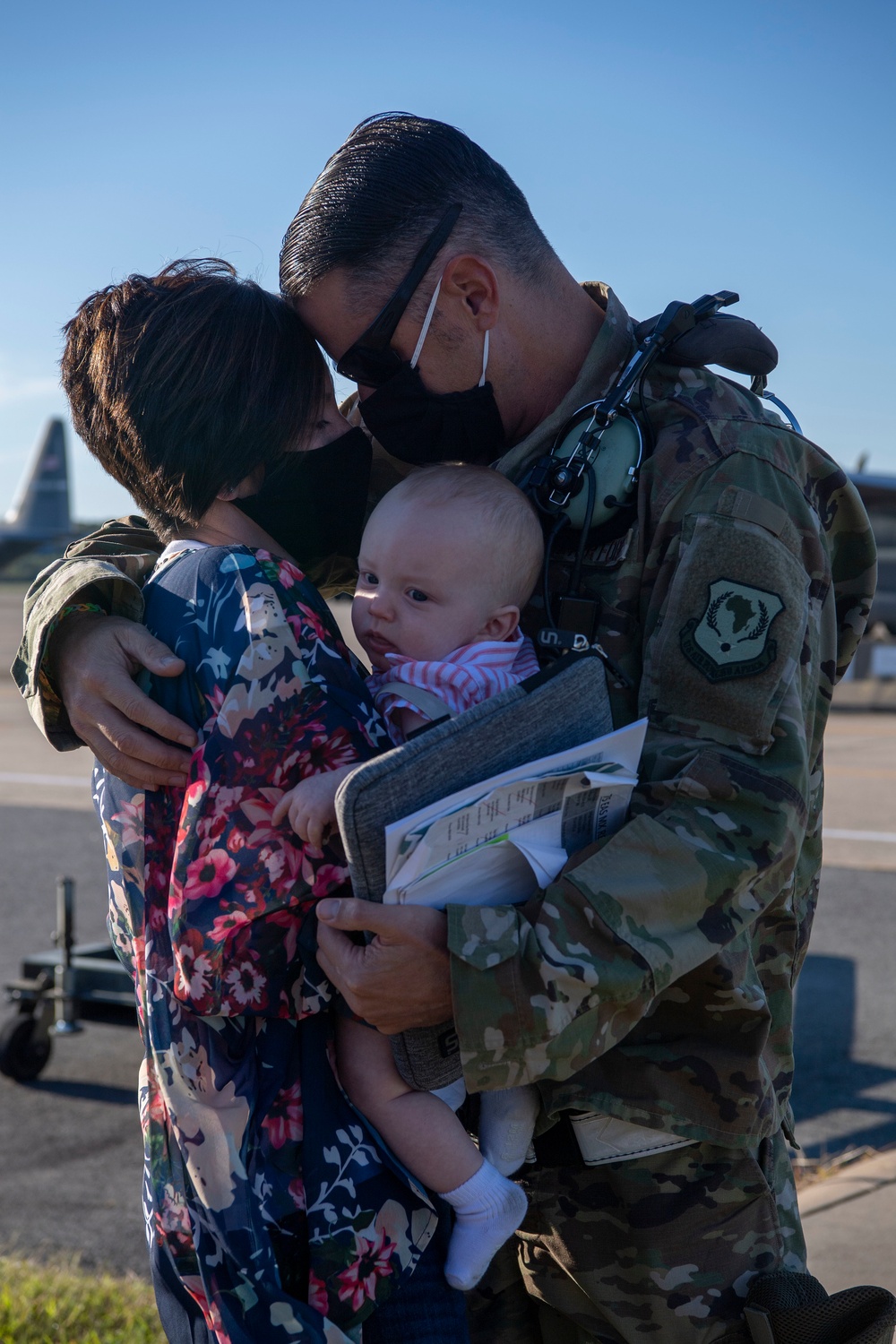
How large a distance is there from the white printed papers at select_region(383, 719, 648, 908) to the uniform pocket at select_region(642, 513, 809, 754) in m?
0.13

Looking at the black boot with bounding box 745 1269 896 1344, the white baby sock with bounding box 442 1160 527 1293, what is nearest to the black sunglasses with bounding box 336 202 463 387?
the white baby sock with bounding box 442 1160 527 1293

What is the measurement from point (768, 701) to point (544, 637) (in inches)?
14.8

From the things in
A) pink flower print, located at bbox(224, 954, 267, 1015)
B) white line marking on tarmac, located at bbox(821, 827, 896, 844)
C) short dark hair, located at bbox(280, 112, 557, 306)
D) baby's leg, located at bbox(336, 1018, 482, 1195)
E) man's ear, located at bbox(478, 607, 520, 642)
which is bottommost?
white line marking on tarmac, located at bbox(821, 827, 896, 844)

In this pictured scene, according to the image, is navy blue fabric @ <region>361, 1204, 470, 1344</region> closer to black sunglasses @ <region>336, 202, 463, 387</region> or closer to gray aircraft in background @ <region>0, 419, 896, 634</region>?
black sunglasses @ <region>336, 202, 463, 387</region>

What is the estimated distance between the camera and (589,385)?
2121mm

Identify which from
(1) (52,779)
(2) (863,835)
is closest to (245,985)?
(2) (863,835)

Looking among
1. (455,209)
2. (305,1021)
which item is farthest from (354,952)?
(455,209)

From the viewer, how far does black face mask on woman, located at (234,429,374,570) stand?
1989 mm

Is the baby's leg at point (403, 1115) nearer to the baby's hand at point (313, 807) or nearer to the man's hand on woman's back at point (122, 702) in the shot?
the baby's hand at point (313, 807)

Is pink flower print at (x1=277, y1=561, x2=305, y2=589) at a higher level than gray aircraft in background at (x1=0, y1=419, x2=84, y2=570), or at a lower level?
higher

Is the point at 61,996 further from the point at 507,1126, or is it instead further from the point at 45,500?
the point at 45,500

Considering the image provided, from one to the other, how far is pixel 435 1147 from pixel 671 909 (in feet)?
1.52

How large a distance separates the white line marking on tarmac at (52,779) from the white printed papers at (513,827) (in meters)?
11.4

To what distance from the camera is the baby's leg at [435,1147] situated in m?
1.68
